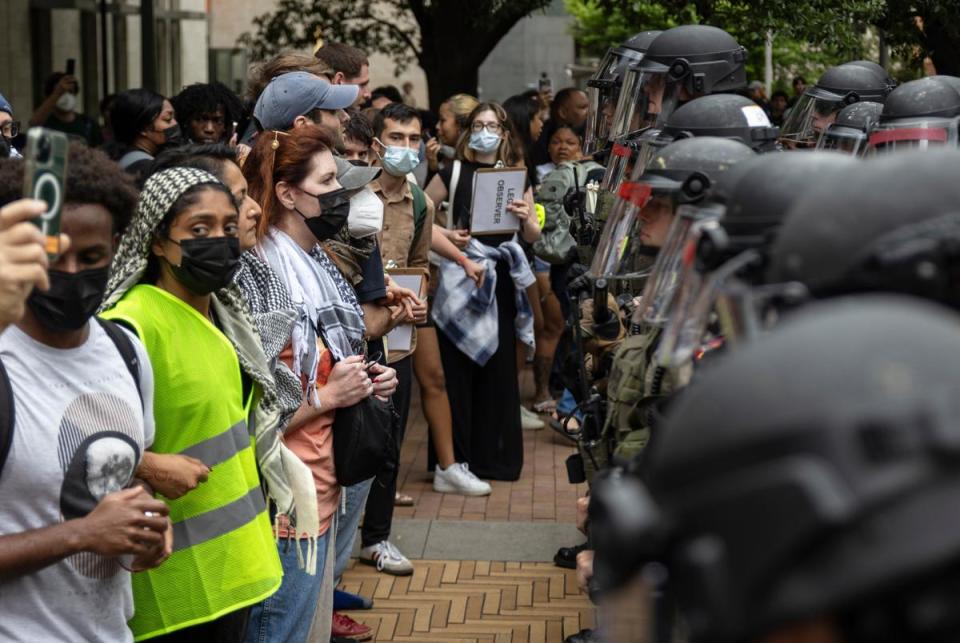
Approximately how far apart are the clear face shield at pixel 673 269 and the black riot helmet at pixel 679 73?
218 cm

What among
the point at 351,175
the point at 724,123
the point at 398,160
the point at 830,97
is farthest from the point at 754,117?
the point at 398,160

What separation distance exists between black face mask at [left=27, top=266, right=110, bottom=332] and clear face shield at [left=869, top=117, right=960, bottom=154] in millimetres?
2053

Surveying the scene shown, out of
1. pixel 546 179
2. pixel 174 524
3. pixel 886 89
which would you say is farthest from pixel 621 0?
pixel 174 524

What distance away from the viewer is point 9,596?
2639 mm

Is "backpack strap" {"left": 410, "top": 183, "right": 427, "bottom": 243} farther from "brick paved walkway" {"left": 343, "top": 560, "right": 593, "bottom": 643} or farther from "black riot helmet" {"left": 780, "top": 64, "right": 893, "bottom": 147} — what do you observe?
"black riot helmet" {"left": 780, "top": 64, "right": 893, "bottom": 147}

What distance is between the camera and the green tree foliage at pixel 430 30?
12438 millimetres

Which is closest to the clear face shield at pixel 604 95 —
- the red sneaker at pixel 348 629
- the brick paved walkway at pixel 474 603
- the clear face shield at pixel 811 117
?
the clear face shield at pixel 811 117

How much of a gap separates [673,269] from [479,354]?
4.84 metres

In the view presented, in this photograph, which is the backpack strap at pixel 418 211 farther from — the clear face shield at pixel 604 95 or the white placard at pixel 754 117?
the white placard at pixel 754 117

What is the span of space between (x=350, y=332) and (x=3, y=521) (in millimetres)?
1792

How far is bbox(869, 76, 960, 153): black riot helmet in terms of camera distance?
3717 millimetres

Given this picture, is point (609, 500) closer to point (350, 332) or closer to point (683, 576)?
point (683, 576)

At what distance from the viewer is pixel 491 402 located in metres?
7.46

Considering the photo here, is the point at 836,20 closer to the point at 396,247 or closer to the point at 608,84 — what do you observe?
the point at 608,84
